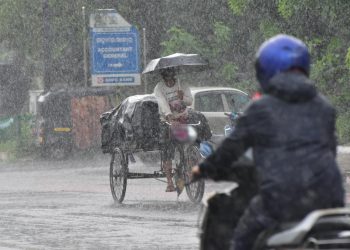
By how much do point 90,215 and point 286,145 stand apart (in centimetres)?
945

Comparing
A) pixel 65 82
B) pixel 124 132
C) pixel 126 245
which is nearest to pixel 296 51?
pixel 126 245

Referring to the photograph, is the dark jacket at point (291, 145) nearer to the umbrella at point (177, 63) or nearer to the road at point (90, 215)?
the road at point (90, 215)

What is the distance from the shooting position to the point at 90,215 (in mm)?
14859

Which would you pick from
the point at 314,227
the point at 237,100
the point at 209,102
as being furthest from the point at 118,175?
the point at 314,227

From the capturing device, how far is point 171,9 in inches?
1423

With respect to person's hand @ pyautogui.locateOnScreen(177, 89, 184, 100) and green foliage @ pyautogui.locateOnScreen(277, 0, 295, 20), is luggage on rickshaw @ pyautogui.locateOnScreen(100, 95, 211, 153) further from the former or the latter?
green foliage @ pyautogui.locateOnScreen(277, 0, 295, 20)

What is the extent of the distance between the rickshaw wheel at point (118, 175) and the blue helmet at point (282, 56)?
1074 cm

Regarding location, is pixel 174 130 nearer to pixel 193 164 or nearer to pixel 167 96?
pixel 193 164

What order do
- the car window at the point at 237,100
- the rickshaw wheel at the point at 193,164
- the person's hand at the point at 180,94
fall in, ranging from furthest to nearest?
the car window at the point at 237,100 < the person's hand at the point at 180,94 < the rickshaw wheel at the point at 193,164

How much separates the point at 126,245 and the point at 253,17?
2184 centimetres

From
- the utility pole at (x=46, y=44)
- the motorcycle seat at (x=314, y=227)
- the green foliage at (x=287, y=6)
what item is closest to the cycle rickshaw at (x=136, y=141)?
the green foliage at (x=287, y=6)

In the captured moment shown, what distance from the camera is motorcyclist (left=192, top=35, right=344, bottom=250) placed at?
18.1 feet

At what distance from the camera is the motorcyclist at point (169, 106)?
51.2ft

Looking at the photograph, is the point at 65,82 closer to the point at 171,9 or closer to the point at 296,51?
the point at 171,9
